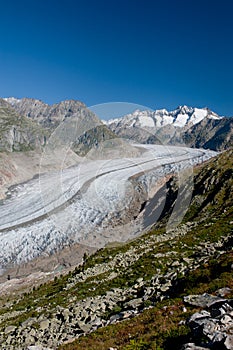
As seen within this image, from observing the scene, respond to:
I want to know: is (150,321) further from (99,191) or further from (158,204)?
(99,191)

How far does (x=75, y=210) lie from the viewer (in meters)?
80.5

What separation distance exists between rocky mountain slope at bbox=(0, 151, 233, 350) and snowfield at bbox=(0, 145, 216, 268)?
25.7m

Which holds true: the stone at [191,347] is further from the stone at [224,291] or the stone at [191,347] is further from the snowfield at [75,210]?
the snowfield at [75,210]

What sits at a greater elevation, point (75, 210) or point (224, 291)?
point (224, 291)

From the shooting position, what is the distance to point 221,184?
4762 centimetres

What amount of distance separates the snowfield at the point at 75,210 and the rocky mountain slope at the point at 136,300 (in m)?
25.7

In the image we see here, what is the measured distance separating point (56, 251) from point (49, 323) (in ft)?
153

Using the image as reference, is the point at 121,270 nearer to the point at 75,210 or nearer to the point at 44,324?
the point at 44,324

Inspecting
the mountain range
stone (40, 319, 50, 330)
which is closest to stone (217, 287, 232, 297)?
the mountain range

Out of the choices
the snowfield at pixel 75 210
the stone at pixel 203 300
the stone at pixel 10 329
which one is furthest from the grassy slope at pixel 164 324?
the snowfield at pixel 75 210

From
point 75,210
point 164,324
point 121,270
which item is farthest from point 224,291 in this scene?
point 75,210

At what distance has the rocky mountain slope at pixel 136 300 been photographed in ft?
36.8

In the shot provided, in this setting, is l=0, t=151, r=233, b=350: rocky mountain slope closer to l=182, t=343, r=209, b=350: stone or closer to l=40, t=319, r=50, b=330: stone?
l=40, t=319, r=50, b=330: stone

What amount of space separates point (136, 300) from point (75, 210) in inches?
2536
